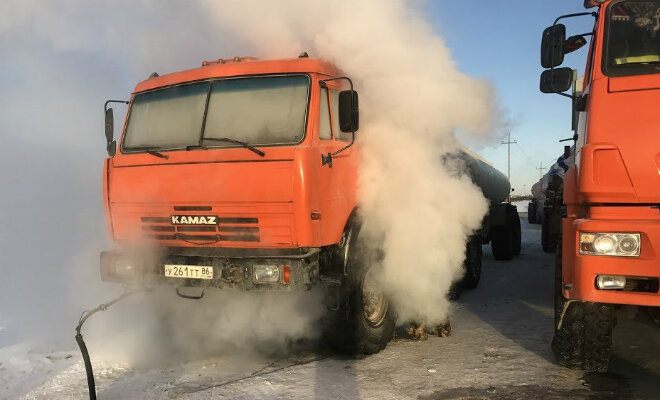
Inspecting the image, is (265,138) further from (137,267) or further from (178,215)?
(137,267)

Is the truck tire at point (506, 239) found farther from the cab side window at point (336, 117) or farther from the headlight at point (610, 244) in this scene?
Result: the headlight at point (610, 244)

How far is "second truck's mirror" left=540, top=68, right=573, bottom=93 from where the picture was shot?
13.4 ft

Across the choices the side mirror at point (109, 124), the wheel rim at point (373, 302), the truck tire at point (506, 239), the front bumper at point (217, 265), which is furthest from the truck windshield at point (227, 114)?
the truck tire at point (506, 239)

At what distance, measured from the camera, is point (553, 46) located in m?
4.10

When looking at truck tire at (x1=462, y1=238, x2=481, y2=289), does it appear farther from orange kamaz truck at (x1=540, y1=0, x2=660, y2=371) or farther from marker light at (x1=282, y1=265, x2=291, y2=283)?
marker light at (x1=282, y1=265, x2=291, y2=283)

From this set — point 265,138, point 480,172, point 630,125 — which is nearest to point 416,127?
point 265,138

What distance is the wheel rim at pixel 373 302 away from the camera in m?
4.61

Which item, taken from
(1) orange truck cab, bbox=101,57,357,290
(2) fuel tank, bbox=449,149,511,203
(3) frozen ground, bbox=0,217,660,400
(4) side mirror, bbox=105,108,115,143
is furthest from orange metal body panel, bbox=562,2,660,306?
(4) side mirror, bbox=105,108,115,143

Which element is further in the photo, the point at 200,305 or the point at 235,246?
the point at 200,305

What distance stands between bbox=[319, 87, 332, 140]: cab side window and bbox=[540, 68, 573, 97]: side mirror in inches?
76.3

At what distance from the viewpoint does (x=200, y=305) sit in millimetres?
5031

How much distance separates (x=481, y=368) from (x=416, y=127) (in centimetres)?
245

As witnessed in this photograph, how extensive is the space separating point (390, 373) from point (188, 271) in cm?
201

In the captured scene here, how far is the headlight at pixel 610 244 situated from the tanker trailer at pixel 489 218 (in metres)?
2.48
